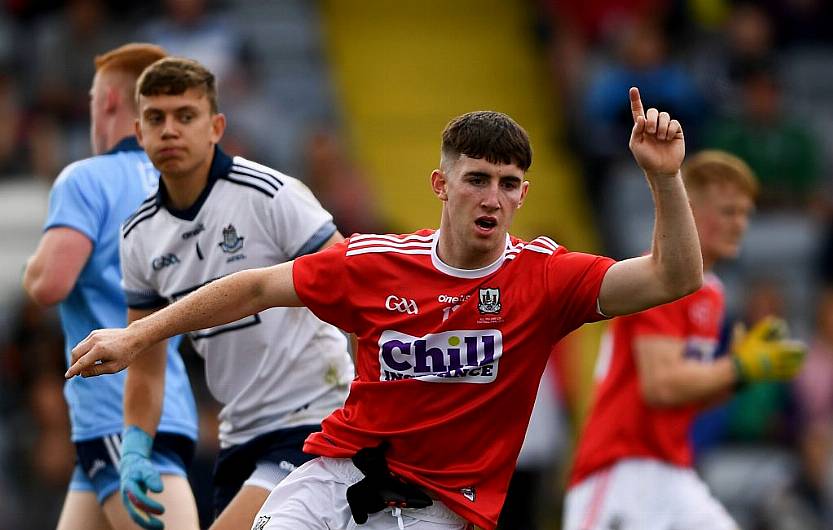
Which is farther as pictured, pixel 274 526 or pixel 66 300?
pixel 66 300

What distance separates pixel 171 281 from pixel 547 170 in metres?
9.28

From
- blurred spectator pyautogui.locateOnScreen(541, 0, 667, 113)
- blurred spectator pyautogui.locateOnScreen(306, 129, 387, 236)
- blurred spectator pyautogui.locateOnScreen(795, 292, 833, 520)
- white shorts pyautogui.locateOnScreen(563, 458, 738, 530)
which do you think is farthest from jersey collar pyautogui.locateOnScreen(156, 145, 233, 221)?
blurred spectator pyautogui.locateOnScreen(541, 0, 667, 113)

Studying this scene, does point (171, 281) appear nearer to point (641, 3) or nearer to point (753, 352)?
point (753, 352)

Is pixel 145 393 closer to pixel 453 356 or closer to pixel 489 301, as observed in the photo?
pixel 453 356

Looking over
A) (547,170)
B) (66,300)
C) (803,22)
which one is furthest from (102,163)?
(803,22)

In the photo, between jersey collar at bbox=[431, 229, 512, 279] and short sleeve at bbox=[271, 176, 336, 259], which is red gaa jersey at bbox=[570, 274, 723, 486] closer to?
short sleeve at bbox=[271, 176, 336, 259]

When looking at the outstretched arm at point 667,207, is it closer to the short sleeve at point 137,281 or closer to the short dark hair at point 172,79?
the short dark hair at point 172,79

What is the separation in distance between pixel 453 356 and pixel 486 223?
484mm

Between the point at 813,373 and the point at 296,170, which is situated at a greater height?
the point at 296,170

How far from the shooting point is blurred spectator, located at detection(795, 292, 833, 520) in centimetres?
1159

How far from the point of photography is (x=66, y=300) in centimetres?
687

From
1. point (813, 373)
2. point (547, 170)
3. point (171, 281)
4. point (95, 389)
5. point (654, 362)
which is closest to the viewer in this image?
point (171, 281)

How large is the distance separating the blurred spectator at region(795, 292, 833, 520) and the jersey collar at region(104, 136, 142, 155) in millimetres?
6541

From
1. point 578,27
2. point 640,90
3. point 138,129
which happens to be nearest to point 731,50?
point 640,90
